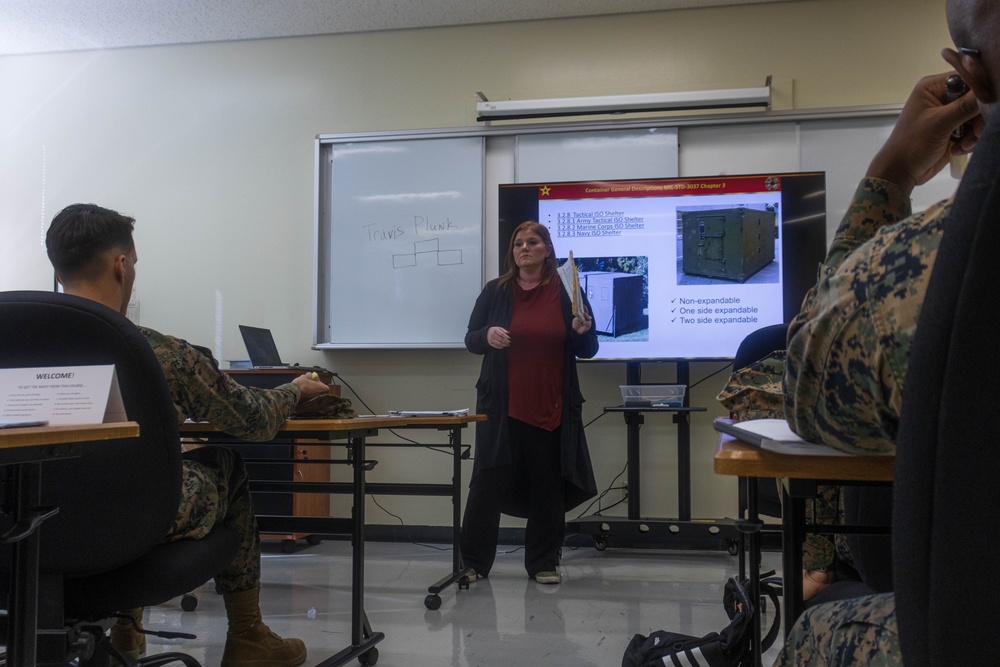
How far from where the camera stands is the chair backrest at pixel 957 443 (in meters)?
0.52

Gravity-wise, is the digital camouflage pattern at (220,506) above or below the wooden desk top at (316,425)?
below

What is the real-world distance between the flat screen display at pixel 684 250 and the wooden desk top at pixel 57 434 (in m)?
3.12

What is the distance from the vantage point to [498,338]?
3.24 metres

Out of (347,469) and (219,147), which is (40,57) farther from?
(347,469)

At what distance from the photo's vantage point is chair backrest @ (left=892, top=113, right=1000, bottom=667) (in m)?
0.52

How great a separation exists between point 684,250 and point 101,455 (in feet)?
10.5

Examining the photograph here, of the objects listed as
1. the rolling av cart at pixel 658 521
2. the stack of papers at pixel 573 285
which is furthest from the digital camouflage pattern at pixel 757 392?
the rolling av cart at pixel 658 521

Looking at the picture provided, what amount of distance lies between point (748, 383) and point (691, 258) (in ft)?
9.57

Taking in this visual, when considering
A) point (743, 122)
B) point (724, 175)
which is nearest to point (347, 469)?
point (724, 175)

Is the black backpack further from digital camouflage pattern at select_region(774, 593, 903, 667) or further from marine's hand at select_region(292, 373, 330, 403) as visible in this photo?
marine's hand at select_region(292, 373, 330, 403)

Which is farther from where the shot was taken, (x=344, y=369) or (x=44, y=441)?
(x=344, y=369)

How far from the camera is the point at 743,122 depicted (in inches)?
164

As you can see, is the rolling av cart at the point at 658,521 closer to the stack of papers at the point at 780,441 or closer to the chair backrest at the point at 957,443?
the stack of papers at the point at 780,441

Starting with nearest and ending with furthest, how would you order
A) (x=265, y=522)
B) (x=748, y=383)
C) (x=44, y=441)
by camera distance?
(x=44, y=441) → (x=748, y=383) → (x=265, y=522)
